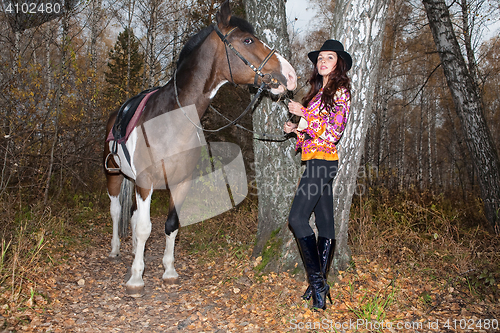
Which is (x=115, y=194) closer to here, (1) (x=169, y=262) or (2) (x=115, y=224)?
(2) (x=115, y=224)

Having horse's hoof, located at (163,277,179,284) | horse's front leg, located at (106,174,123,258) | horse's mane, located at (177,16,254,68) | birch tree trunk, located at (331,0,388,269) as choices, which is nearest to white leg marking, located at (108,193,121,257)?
horse's front leg, located at (106,174,123,258)

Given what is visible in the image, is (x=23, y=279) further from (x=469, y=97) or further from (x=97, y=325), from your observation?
(x=469, y=97)

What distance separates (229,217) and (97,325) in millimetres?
3293

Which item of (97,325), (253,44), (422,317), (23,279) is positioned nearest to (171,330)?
(97,325)

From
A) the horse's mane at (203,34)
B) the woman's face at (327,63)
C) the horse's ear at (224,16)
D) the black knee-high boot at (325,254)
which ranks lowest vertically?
the black knee-high boot at (325,254)

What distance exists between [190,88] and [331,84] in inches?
54.7

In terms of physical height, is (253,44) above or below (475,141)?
above

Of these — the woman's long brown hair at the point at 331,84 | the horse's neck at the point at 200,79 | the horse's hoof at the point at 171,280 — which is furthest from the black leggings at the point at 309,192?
the horse's hoof at the point at 171,280

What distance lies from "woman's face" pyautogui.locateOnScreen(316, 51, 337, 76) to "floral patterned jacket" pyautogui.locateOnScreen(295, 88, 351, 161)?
170 millimetres

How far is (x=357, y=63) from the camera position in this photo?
2938mm

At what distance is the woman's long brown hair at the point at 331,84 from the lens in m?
2.47

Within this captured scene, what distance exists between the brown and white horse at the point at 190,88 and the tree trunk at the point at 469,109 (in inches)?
161

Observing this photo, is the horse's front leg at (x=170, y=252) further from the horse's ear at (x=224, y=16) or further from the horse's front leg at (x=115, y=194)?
the horse's ear at (x=224, y=16)

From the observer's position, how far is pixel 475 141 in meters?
5.09
